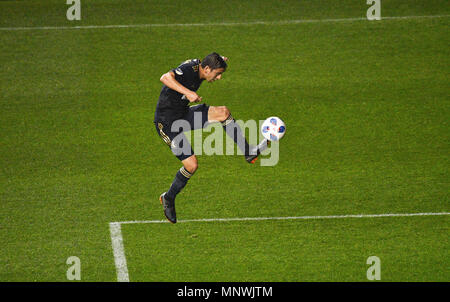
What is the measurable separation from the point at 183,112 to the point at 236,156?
2.36 metres

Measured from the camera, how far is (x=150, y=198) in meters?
10.6

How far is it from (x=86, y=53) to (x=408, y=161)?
305 inches

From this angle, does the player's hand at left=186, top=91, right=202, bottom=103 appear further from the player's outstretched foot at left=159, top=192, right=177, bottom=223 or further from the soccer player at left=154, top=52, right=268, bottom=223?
the player's outstretched foot at left=159, top=192, right=177, bottom=223

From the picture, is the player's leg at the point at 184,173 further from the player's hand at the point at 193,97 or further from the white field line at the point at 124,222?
the player's hand at the point at 193,97

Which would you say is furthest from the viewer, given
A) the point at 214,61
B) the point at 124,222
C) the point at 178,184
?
the point at 124,222

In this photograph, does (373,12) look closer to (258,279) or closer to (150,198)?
(150,198)

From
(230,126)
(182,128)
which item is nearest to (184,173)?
(182,128)

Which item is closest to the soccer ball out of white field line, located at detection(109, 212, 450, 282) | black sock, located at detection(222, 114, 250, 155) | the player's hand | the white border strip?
black sock, located at detection(222, 114, 250, 155)

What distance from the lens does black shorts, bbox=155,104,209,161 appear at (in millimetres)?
9742

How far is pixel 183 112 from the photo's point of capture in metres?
9.98

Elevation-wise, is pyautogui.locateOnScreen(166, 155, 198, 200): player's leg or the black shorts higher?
the black shorts

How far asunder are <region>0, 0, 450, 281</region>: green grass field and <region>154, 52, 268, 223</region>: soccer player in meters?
0.64

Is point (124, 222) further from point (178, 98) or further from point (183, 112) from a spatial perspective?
point (178, 98)

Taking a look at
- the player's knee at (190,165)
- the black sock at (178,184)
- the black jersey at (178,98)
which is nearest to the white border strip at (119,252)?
the black sock at (178,184)
